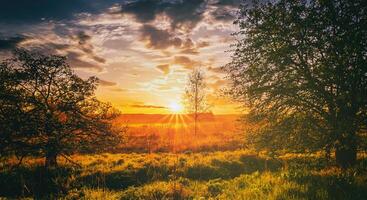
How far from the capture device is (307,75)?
1464cm

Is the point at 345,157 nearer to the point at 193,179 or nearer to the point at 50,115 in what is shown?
the point at 193,179

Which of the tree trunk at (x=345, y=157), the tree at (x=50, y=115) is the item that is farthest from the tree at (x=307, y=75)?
the tree at (x=50, y=115)

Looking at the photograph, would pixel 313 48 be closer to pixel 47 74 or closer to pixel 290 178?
pixel 290 178

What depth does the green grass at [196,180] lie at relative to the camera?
1052 cm

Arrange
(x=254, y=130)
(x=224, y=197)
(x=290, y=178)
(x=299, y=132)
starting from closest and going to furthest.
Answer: (x=224, y=197) < (x=290, y=178) < (x=299, y=132) < (x=254, y=130)

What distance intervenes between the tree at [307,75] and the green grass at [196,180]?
4.87ft

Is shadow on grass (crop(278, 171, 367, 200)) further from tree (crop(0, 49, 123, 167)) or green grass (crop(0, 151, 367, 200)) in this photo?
tree (crop(0, 49, 123, 167))

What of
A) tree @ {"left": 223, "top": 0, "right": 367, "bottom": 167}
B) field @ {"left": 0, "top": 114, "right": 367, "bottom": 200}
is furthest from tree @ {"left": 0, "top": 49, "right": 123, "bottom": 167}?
tree @ {"left": 223, "top": 0, "right": 367, "bottom": 167}

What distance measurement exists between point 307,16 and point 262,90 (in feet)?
12.0

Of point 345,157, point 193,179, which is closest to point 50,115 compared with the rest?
point 193,179

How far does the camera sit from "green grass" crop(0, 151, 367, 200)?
10.5 meters

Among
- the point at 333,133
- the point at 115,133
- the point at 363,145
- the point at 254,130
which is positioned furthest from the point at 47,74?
the point at 363,145

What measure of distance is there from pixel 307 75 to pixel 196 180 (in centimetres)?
748

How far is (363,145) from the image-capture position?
13672mm
